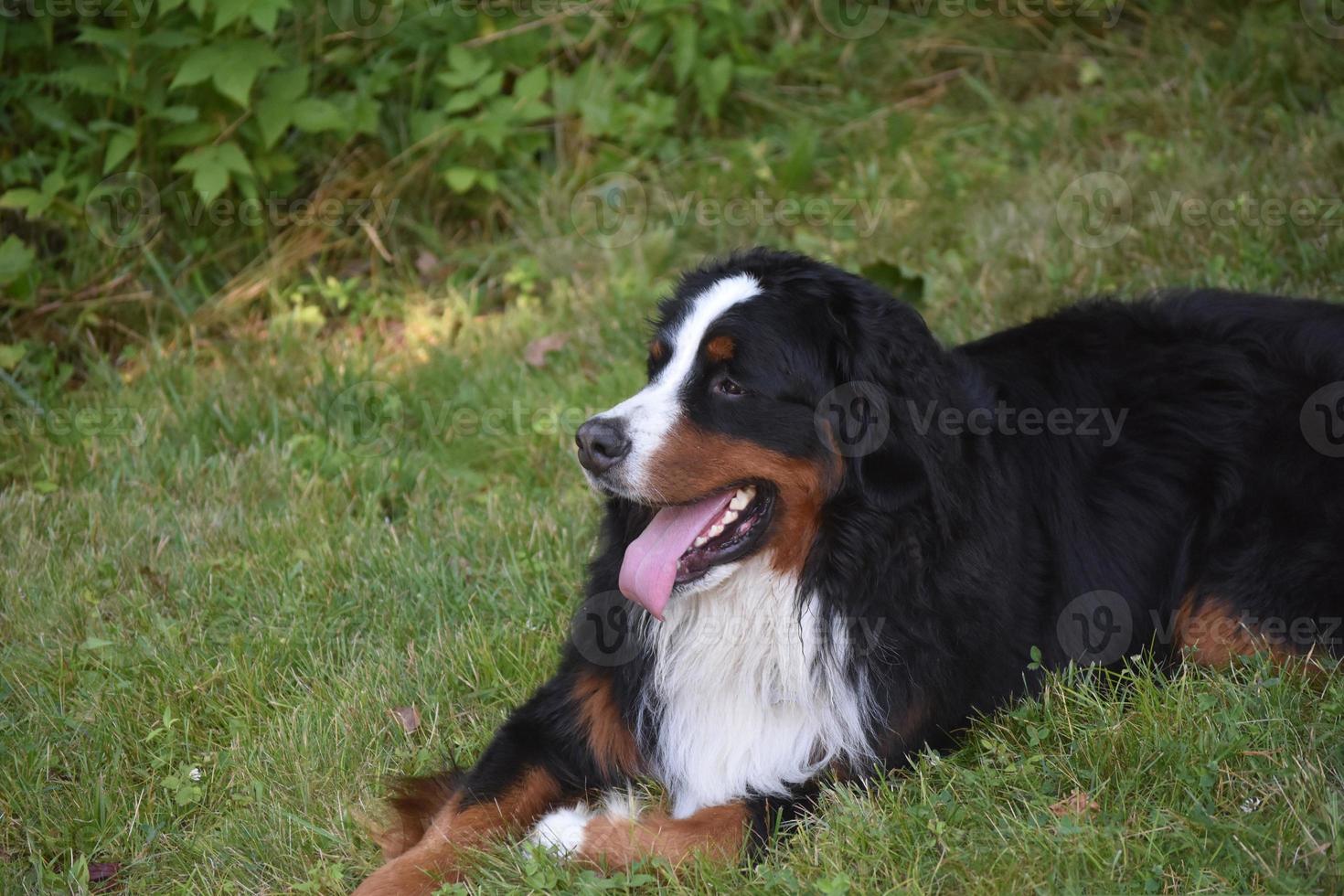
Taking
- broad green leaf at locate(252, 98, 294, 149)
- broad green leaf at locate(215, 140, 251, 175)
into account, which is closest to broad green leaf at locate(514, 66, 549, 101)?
broad green leaf at locate(252, 98, 294, 149)

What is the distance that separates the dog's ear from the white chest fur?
33cm

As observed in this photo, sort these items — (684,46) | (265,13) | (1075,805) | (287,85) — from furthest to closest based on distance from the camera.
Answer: (684,46) < (287,85) < (265,13) < (1075,805)

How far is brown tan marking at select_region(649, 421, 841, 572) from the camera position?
3.07m

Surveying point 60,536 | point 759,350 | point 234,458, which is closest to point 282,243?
point 234,458

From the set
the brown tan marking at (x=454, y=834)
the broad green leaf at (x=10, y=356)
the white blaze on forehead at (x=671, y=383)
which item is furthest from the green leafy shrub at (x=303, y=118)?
the brown tan marking at (x=454, y=834)

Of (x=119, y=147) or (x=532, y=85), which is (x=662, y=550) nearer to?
(x=119, y=147)

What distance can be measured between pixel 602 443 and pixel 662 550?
0.29 meters

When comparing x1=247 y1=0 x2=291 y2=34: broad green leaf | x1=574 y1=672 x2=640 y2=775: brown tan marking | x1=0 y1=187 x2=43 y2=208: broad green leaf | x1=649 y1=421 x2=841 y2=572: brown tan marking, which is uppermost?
x1=247 y1=0 x2=291 y2=34: broad green leaf

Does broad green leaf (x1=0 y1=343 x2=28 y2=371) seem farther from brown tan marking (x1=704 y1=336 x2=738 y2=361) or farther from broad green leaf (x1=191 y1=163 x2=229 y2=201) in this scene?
brown tan marking (x1=704 y1=336 x2=738 y2=361)

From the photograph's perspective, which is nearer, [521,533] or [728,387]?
[728,387]

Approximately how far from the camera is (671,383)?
10.5 feet

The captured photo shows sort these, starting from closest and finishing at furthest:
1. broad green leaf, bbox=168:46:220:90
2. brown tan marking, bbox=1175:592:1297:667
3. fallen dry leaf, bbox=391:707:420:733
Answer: brown tan marking, bbox=1175:592:1297:667
fallen dry leaf, bbox=391:707:420:733
broad green leaf, bbox=168:46:220:90

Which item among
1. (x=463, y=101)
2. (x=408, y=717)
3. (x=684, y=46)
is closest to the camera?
(x=408, y=717)

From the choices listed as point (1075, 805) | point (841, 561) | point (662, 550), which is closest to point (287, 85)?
point (662, 550)
